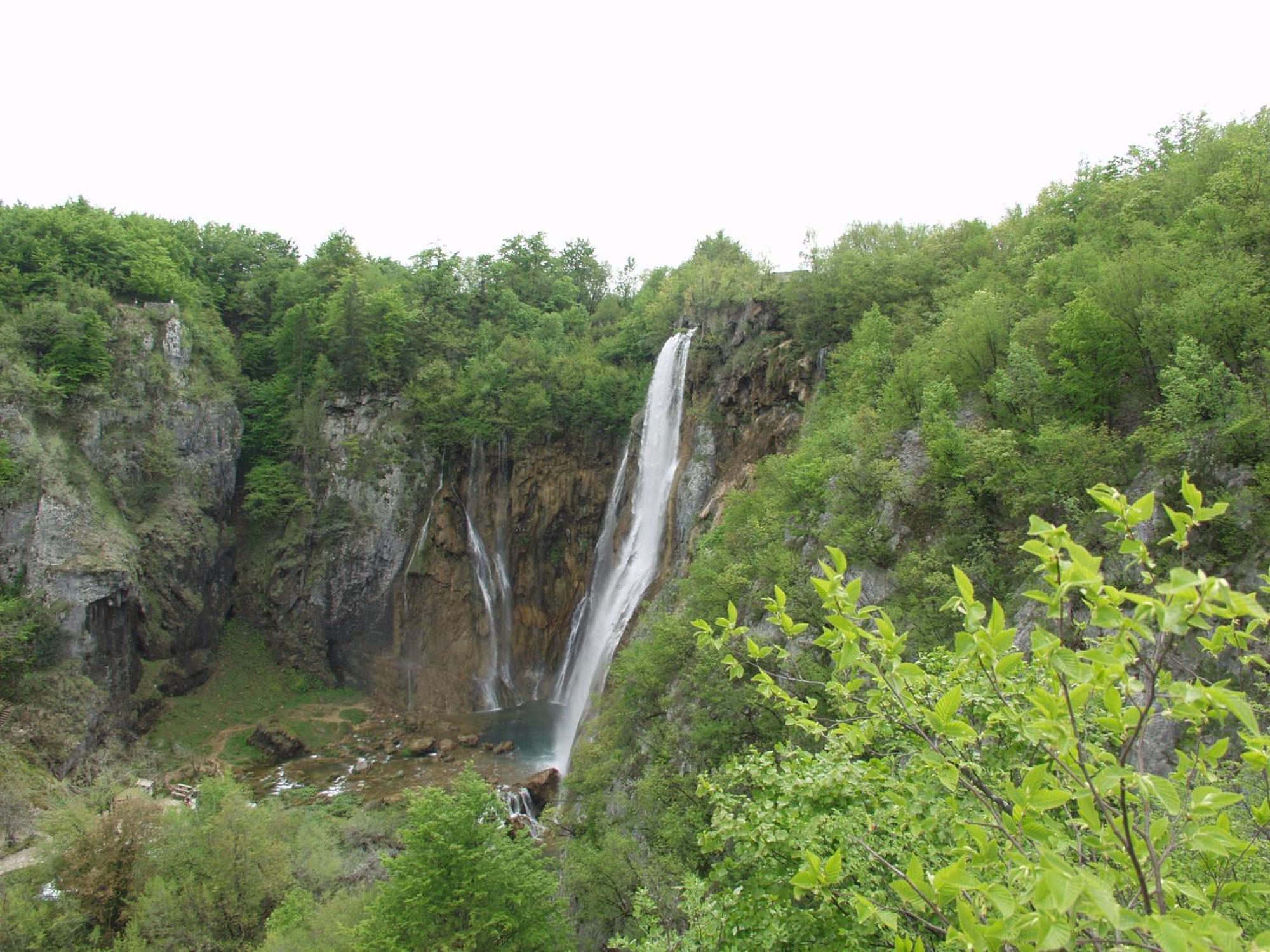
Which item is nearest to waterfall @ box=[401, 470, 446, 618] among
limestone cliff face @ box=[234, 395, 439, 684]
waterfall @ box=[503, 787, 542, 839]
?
limestone cliff face @ box=[234, 395, 439, 684]

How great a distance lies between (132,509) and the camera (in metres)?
30.0

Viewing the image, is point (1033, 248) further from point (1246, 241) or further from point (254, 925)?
point (254, 925)

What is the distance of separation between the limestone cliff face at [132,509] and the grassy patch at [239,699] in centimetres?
103

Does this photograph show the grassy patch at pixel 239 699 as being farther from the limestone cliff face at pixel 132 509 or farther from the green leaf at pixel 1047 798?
the green leaf at pixel 1047 798

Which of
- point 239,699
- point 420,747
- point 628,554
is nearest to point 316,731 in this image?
point 239,699

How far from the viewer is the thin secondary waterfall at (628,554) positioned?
26750 mm

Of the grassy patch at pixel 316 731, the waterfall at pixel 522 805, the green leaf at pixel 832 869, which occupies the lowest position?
the grassy patch at pixel 316 731

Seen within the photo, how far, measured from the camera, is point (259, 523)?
35.3 meters

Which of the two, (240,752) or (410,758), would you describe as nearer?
(410,758)

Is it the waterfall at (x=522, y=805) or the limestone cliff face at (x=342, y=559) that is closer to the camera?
the waterfall at (x=522, y=805)

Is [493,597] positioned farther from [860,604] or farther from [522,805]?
[860,604]

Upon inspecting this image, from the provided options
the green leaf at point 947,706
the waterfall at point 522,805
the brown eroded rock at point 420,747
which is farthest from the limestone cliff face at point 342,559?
the green leaf at point 947,706

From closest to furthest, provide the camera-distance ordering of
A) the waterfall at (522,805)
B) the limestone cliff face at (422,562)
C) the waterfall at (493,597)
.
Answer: the waterfall at (522,805)
the waterfall at (493,597)
the limestone cliff face at (422,562)

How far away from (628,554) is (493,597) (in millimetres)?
8531
